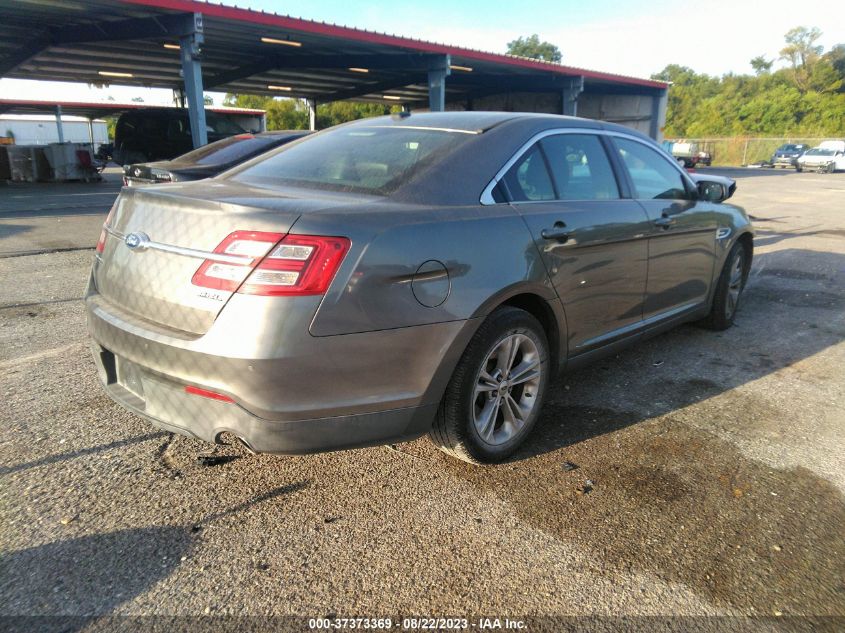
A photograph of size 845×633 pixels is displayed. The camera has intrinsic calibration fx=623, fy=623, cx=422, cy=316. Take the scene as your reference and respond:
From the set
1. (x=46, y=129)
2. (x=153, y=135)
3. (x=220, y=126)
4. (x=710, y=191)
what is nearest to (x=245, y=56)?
(x=220, y=126)

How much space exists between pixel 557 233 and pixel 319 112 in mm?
55391

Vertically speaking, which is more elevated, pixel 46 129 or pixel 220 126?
pixel 220 126

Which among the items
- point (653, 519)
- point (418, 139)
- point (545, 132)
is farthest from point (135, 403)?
point (545, 132)

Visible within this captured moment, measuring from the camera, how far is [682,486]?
2.83 m

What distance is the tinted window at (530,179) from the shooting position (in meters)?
3.06

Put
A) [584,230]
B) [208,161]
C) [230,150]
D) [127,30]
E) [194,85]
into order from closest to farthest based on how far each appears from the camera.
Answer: [584,230]
[208,161]
[230,150]
[194,85]
[127,30]

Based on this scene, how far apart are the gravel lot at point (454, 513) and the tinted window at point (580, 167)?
4.08 feet

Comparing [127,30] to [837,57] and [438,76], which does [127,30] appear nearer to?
[438,76]

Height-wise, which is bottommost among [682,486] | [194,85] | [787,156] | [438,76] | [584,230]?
[787,156]

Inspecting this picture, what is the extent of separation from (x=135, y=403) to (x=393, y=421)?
43.4 inches

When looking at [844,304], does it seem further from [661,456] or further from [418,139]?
[418,139]

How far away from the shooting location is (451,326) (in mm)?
2547

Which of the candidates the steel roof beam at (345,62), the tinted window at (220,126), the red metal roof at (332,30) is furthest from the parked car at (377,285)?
the steel roof beam at (345,62)

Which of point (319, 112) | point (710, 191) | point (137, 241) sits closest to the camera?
point (137, 241)
